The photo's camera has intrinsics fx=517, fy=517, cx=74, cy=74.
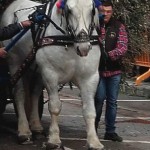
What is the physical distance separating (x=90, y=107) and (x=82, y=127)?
9.14 ft

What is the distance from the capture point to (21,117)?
7.29m

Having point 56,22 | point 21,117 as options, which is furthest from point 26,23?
point 21,117

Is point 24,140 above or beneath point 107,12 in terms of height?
beneath

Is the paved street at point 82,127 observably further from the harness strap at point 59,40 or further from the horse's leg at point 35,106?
the harness strap at point 59,40

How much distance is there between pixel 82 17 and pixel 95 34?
1.94 feet

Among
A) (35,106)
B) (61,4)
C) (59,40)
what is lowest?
(35,106)

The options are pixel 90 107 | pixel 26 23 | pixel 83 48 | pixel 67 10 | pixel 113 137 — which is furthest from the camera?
pixel 113 137

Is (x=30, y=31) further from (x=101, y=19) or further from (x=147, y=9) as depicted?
(x=147, y=9)

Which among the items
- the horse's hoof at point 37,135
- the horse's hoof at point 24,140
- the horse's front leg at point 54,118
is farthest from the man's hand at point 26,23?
the horse's hoof at point 37,135

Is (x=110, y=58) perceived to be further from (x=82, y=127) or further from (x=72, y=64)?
(x=82, y=127)

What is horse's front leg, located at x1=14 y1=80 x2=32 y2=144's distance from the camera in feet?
23.2

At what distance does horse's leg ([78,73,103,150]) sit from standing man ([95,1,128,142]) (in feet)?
2.46

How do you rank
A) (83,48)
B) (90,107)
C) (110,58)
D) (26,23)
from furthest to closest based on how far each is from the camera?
(110,58) → (26,23) → (90,107) → (83,48)

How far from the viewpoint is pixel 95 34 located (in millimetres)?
6434
